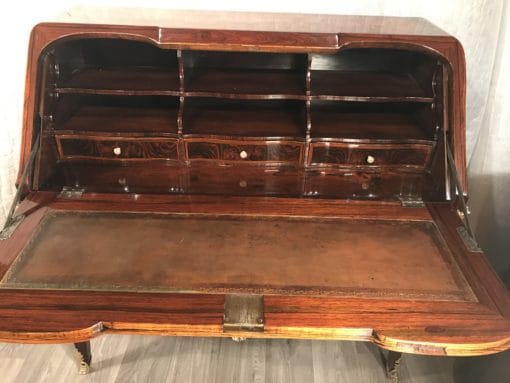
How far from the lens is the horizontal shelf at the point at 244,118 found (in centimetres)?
133

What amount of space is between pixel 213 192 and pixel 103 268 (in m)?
0.47

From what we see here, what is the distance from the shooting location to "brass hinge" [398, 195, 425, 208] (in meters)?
1.28

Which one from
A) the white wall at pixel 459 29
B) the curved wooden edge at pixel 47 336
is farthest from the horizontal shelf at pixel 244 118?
the curved wooden edge at pixel 47 336

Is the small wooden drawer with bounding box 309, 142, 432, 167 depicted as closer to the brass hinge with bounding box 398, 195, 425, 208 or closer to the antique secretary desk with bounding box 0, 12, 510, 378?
the antique secretary desk with bounding box 0, 12, 510, 378

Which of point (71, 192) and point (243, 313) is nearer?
point (243, 313)

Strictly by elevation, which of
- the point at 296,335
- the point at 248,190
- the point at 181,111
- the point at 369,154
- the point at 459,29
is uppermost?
the point at 459,29

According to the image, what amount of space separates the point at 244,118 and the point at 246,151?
0.49ft

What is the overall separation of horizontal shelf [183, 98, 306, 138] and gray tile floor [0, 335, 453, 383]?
3.19 ft

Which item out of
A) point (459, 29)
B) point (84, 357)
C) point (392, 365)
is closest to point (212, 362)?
point (84, 357)

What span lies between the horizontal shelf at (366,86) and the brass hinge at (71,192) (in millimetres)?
782

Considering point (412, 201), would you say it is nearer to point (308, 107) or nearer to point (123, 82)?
point (308, 107)

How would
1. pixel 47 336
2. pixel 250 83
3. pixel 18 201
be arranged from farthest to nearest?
pixel 250 83
pixel 18 201
pixel 47 336

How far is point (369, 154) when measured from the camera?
134 centimetres

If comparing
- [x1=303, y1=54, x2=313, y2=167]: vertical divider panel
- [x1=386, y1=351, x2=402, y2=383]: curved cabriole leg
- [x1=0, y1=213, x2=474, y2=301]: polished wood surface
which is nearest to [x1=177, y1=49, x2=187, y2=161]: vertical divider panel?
[x1=0, y1=213, x2=474, y2=301]: polished wood surface
